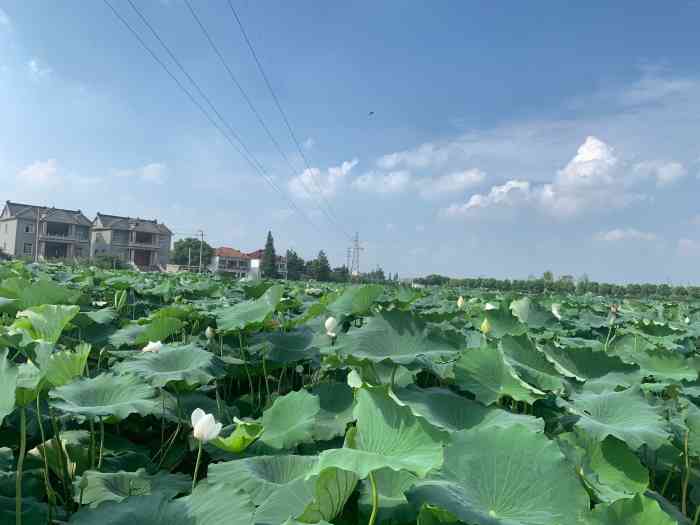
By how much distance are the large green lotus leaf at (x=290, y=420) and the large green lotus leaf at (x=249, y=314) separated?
0.59 meters

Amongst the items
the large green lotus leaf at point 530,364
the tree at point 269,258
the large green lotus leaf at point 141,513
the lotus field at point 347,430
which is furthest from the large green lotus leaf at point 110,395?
the tree at point 269,258

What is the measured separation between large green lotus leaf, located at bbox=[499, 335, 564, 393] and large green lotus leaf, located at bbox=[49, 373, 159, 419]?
853 millimetres

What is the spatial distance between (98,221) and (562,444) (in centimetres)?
5693

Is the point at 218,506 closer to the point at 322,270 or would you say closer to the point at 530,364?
the point at 530,364

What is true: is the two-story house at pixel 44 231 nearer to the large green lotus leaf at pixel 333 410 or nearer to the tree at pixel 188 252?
the tree at pixel 188 252

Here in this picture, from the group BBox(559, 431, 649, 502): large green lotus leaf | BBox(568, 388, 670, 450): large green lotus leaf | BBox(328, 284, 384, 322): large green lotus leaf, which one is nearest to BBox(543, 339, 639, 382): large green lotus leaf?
BBox(568, 388, 670, 450): large green lotus leaf

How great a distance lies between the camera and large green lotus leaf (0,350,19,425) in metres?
0.73

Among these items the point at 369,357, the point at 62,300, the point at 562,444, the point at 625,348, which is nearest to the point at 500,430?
the point at 562,444

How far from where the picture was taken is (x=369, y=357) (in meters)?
1.23

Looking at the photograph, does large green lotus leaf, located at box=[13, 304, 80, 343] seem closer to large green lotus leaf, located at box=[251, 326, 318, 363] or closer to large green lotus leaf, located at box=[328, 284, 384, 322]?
large green lotus leaf, located at box=[251, 326, 318, 363]

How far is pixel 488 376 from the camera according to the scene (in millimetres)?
1210

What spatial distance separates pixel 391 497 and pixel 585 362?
0.99 meters

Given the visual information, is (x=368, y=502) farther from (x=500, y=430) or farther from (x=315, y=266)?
(x=315, y=266)

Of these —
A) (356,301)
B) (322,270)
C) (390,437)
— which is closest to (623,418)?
(390,437)
